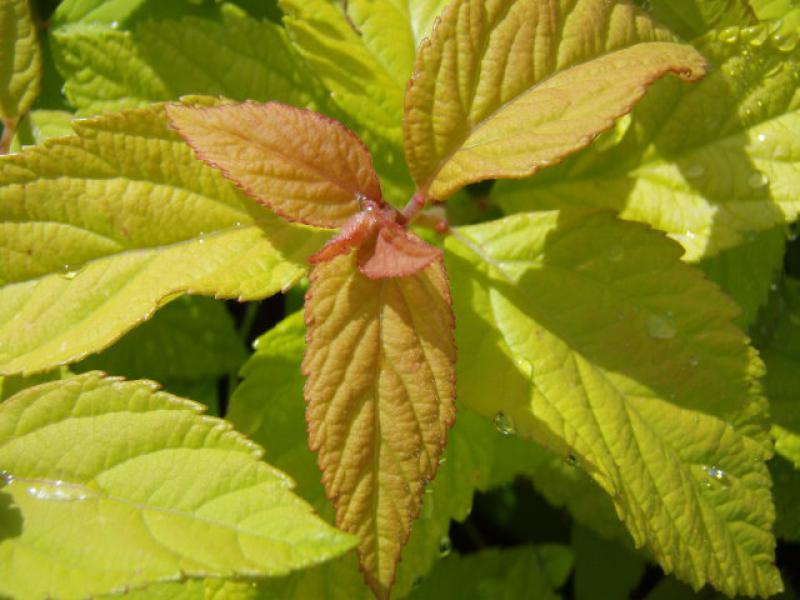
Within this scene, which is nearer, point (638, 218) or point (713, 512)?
point (713, 512)

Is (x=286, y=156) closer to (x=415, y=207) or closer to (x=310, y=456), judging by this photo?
(x=415, y=207)

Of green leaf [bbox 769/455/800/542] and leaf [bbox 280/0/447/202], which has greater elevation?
leaf [bbox 280/0/447/202]

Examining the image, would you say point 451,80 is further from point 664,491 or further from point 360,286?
point 664,491

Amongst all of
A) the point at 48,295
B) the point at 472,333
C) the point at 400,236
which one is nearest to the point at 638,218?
the point at 472,333

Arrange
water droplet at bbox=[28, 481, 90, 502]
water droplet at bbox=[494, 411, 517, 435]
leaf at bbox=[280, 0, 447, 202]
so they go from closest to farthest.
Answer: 1. water droplet at bbox=[28, 481, 90, 502]
2. water droplet at bbox=[494, 411, 517, 435]
3. leaf at bbox=[280, 0, 447, 202]

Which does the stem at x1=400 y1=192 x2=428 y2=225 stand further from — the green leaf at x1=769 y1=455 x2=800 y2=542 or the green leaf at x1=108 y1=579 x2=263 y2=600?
the green leaf at x1=769 y1=455 x2=800 y2=542

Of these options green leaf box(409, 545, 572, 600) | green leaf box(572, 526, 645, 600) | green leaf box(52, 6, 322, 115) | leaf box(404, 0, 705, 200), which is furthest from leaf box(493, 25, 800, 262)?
green leaf box(572, 526, 645, 600)

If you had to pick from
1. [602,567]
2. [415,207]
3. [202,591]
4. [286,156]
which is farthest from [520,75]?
[602,567]
